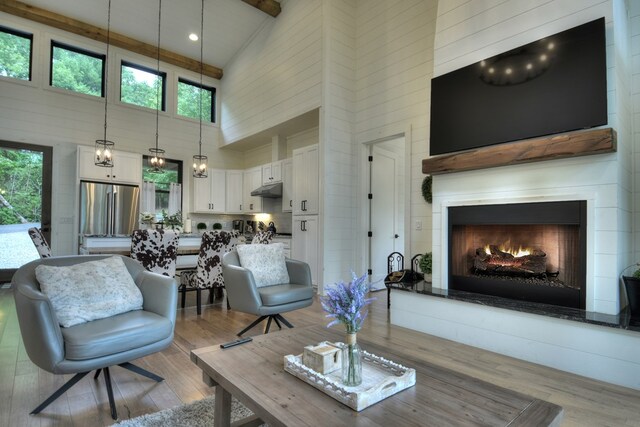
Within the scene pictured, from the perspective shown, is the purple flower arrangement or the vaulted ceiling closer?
the purple flower arrangement

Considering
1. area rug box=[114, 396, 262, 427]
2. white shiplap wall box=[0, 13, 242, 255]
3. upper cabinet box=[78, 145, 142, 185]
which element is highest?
white shiplap wall box=[0, 13, 242, 255]

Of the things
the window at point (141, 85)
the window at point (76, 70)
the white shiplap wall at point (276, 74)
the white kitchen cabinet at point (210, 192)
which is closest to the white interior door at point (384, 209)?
the white shiplap wall at point (276, 74)

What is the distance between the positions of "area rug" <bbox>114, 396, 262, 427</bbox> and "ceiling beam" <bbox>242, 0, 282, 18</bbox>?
639 centimetres

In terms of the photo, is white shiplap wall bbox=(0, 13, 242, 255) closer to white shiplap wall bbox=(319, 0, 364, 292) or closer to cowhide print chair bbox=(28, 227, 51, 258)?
cowhide print chair bbox=(28, 227, 51, 258)

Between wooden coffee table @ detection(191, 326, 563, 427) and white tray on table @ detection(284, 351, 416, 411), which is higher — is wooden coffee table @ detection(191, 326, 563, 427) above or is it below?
below

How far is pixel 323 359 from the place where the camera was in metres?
1.51

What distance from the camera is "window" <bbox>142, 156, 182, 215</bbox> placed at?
288 inches

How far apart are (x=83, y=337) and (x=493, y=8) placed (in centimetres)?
430

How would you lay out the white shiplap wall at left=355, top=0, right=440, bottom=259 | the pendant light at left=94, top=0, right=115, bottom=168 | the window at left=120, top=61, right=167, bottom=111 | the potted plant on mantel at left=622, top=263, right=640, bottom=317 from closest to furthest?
1. the potted plant on mantel at left=622, top=263, right=640, bottom=317
2. the pendant light at left=94, top=0, right=115, bottom=168
3. the white shiplap wall at left=355, top=0, right=440, bottom=259
4. the window at left=120, top=61, right=167, bottom=111

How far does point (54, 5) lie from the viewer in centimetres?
610

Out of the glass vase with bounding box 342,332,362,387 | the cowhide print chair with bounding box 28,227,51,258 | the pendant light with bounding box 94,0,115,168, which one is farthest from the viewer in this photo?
the pendant light with bounding box 94,0,115,168

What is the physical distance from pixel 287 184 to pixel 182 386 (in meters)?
4.57

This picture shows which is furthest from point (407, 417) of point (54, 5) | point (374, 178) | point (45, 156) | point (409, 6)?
point (54, 5)

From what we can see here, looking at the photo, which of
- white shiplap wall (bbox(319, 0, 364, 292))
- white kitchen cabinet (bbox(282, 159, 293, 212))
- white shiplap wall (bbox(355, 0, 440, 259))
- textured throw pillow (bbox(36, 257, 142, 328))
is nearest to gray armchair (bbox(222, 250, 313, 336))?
textured throw pillow (bbox(36, 257, 142, 328))
